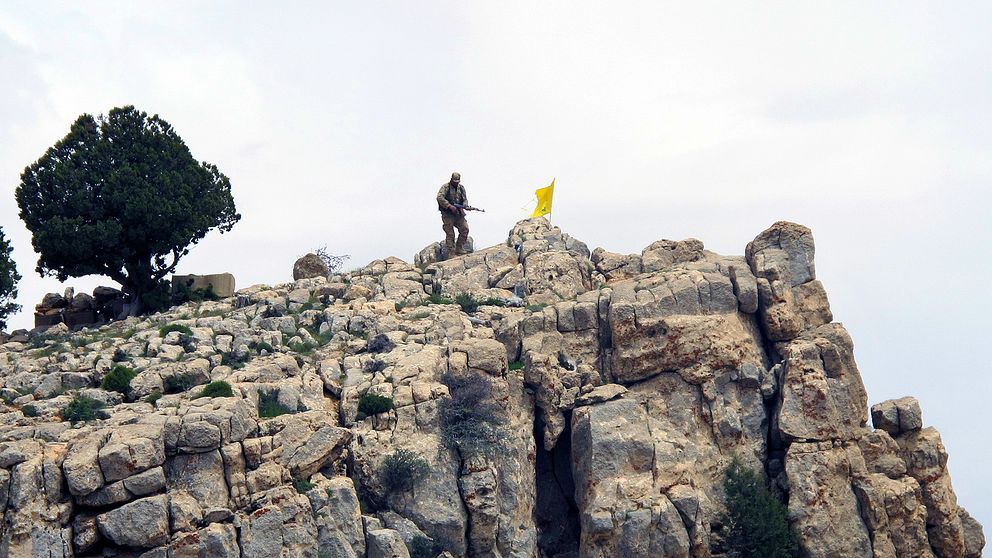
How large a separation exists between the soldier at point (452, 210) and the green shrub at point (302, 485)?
20.3 meters

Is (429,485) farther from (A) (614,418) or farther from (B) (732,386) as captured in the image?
(B) (732,386)

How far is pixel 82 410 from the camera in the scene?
5084 cm

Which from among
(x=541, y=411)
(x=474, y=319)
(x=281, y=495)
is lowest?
(x=281, y=495)

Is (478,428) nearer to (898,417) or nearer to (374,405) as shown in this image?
(374,405)

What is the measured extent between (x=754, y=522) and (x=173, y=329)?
2367 cm

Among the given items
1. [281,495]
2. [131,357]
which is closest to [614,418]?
[281,495]

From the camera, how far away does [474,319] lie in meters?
59.5

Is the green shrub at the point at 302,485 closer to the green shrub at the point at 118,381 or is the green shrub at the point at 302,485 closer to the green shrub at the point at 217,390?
the green shrub at the point at 217,390

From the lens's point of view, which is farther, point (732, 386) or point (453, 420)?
point (732, 386)

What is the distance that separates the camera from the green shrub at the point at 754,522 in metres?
52.5

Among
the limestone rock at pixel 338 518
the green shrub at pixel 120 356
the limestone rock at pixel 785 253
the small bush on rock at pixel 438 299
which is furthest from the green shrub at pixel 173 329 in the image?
the limestone rock at pixel 785 253

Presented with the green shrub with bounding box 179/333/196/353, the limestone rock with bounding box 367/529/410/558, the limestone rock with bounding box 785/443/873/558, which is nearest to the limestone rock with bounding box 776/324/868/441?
the limestone rock with bounding box 785/443/873/558

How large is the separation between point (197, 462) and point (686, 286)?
2080cm

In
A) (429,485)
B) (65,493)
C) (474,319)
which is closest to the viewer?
(65,493)
